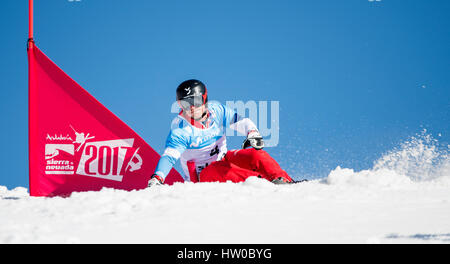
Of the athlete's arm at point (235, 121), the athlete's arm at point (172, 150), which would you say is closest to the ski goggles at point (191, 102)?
the athlete's arm at point (172, 150)

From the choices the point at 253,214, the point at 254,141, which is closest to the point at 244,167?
the point at 254,141

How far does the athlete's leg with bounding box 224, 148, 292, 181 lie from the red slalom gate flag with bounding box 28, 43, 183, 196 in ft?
4.55

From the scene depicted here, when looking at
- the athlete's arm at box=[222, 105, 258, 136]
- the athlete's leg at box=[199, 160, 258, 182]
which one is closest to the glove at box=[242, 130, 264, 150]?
the athlete's arm at box=[222, 105, 258, 136]

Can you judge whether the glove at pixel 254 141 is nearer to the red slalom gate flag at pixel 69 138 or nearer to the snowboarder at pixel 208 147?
the snowboarder at pixel 208 147

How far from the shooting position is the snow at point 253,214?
2.19 meters

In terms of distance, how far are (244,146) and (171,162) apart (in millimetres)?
884

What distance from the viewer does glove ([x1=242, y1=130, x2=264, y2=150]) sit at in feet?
16.1

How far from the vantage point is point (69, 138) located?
511 centimetres

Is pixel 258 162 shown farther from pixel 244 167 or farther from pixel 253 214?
pixel 253 214

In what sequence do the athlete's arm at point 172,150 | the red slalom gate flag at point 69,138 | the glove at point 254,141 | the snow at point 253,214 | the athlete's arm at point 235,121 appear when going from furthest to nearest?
the athlete's arm at point 235,121 → the red slalom gate flag at point 69,138 → the glove at point 254,141 → the athlete's arm at point 172,150 → the snow at point 253,214

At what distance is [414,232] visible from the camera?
7.13ft

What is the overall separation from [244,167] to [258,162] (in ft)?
0.60
